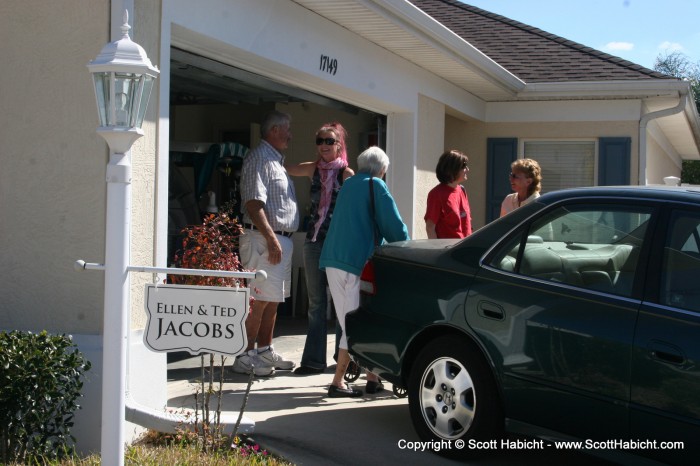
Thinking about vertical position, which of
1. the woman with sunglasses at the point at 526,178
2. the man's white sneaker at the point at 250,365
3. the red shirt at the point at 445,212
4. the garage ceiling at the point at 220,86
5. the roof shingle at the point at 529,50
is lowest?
the man's white sneaker at the point at 250,365

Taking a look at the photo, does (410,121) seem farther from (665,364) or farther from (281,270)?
(665,364)

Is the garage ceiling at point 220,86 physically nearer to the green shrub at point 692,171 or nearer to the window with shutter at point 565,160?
the window with shutter at point 565,160

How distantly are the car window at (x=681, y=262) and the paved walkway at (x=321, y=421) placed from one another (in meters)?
1.40

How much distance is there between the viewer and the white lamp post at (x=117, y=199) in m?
3.46

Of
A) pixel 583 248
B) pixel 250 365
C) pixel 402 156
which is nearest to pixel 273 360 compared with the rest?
pixel 250 365

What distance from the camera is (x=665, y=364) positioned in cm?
384

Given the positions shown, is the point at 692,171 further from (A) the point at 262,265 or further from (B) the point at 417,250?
(B) the point at 417,250

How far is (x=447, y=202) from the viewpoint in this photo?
6996mm

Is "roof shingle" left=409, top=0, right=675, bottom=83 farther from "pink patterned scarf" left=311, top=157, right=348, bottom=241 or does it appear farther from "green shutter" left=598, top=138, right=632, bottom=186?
"pink patterned scarf" left=311, top=157, right=348, bottom=241

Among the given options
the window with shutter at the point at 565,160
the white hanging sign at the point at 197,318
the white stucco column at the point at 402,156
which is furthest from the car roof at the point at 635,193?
the window with shutter at the point at 565,160

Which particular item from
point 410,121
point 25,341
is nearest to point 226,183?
point 410,121

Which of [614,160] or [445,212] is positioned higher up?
[614,160]

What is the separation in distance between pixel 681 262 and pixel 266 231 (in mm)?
3219

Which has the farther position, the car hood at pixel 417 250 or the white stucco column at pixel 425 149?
the white stucco column at pixel 425 149
